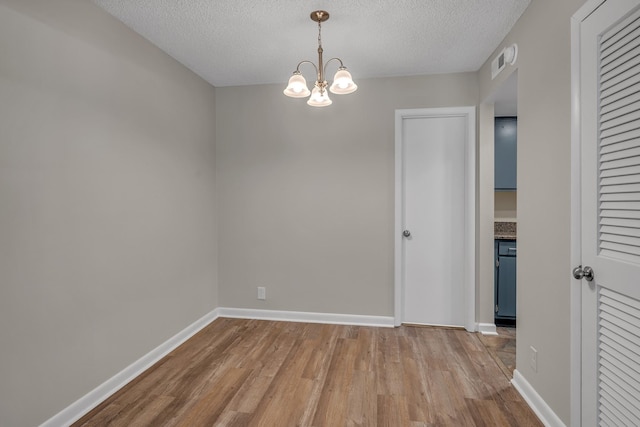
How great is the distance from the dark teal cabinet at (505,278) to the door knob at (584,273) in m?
1.85

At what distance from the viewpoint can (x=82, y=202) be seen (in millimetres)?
1989

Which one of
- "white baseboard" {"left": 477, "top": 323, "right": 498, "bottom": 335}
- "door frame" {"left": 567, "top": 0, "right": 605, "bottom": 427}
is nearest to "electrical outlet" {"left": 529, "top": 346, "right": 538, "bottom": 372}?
"door frame" {"left": 567, "top": 0, "right": 605, "bottom": 427}

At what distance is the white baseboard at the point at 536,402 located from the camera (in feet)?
5.84

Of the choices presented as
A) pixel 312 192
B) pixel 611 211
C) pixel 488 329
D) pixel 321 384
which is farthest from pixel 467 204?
pixel 321 384

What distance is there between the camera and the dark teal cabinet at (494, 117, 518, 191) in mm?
3611

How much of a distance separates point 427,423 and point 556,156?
1.62 meters

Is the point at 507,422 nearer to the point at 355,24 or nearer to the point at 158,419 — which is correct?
the point at 158,419

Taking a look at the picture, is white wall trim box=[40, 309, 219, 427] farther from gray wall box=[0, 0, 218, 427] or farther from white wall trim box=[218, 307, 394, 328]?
white wall trim box=[218, 307, 394, 328]

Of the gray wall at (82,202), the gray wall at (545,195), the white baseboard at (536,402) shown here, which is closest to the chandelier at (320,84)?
the gray wall at (545,195)

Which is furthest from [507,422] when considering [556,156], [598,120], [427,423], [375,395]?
[598,120]

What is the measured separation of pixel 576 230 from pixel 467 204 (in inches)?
64.8

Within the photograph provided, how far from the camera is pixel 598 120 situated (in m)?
1.43

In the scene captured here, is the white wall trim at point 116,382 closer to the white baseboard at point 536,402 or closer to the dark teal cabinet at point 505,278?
the white baseboard at point 536,402

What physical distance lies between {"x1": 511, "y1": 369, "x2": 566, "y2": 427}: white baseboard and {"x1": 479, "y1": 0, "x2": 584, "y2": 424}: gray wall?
0.11 feet
